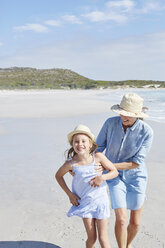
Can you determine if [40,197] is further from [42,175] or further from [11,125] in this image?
[11,125]

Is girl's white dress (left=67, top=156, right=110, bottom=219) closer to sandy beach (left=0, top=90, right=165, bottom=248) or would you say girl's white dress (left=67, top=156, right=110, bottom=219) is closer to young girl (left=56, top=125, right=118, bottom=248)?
young girl (left=56, top=125, right=118, bottom=248)

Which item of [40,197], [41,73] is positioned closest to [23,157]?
[40,197]

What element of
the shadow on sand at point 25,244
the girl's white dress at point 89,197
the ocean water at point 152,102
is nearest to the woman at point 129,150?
the girl's white dress at point 89,197

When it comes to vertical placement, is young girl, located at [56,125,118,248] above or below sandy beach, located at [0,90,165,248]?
above

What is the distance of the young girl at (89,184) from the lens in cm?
279

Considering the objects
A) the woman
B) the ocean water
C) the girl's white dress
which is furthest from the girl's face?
the ocean water

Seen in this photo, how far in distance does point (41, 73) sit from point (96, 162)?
116 metres

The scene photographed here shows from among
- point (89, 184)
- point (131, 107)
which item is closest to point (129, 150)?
point (131, 107)

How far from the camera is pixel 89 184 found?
282 centimetres

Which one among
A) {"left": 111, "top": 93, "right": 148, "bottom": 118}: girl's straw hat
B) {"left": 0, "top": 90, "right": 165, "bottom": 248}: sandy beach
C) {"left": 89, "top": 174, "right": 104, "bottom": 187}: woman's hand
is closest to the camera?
{"left": 89, "top": 174, "right": 104, "bottom": 187}: woman's hand

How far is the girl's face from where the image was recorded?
2793 millimetres

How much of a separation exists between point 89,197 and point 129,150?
25.5 inches

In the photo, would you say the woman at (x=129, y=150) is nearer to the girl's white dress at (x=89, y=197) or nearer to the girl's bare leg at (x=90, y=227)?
A: the girl's white dress at (x=89, y=197)

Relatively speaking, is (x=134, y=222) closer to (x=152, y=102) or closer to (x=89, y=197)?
(x=89, y=197)
